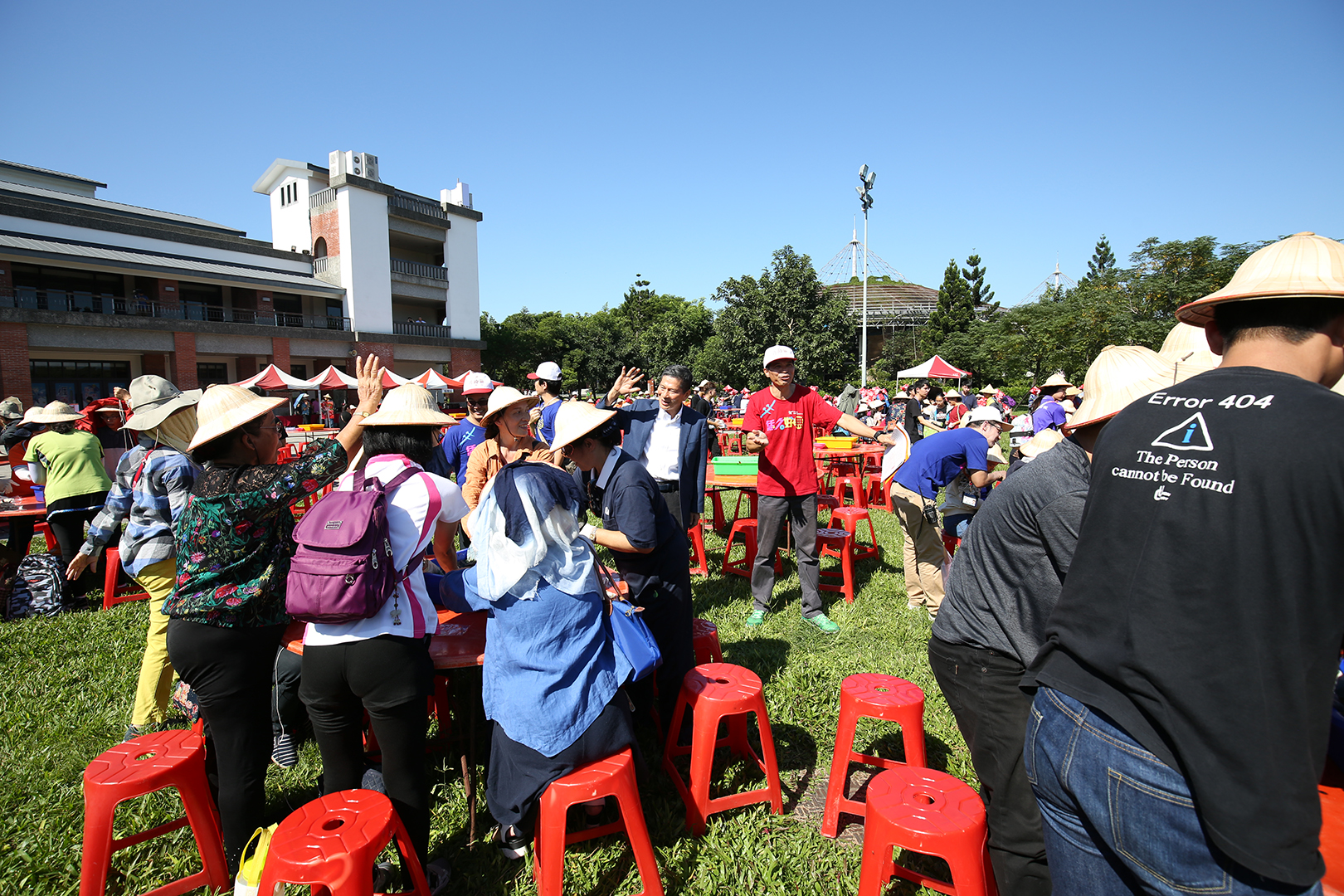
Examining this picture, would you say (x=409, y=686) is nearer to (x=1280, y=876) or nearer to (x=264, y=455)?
(x=264, y=455)

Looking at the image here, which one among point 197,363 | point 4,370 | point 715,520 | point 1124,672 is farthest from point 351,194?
point 1124,672

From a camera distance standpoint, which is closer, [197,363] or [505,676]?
[505,676]

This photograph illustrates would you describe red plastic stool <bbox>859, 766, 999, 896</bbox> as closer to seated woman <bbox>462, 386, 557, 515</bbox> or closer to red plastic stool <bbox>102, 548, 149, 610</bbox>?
seated woman <bbox>462, 386, 557, 515</bbox>

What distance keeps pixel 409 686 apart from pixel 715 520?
5.65 m

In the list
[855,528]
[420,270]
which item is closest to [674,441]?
[855,528]

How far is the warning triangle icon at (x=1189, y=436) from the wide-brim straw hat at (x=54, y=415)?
26.7 feet

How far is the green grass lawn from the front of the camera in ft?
8.77

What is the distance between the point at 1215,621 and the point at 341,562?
2.30 metres

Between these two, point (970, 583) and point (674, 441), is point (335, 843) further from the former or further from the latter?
point (674, 441)

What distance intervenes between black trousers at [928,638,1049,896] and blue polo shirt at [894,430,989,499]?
120 inches

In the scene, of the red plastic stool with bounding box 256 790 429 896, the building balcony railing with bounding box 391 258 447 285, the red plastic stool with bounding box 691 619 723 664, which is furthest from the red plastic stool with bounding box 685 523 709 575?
the building balcony railing with bounding box 391 258 447 285

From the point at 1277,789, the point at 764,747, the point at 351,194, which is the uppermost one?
the point at 351,194

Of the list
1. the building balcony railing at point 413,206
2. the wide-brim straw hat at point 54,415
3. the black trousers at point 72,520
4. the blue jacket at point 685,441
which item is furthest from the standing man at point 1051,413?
the building balcony railing at point 413,206

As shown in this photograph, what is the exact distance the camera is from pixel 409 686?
2.36m
